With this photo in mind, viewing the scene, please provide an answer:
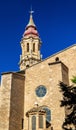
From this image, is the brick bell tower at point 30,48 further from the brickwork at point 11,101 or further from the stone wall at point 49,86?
the brickwork at point 11,101

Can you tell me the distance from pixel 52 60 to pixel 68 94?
484 inches

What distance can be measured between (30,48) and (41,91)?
2725 cm

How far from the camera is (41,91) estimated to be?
29.4m

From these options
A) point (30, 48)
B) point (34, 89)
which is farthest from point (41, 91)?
point (30, 48)

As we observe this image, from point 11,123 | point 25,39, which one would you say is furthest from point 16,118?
point 25,39

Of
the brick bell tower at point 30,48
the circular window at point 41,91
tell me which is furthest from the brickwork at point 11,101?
the brick bell tower at point 30,48

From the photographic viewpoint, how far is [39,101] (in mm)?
28938

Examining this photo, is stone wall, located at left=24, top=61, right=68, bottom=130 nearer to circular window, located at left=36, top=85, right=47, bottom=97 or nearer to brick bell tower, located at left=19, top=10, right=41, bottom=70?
circular window, located at left=36, top=85, right=47, bottom=97

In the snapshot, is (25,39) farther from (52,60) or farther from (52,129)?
(52,129)

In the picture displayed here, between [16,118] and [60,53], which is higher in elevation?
[60,53]

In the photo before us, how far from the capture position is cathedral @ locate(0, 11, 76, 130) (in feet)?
87.1

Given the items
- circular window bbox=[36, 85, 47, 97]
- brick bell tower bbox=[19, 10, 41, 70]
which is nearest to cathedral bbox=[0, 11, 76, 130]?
circular window bbox=[36, 85, 47, 97]

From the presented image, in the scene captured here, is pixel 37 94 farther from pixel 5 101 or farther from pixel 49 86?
pixel 5 101

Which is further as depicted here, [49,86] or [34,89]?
[34,89]
